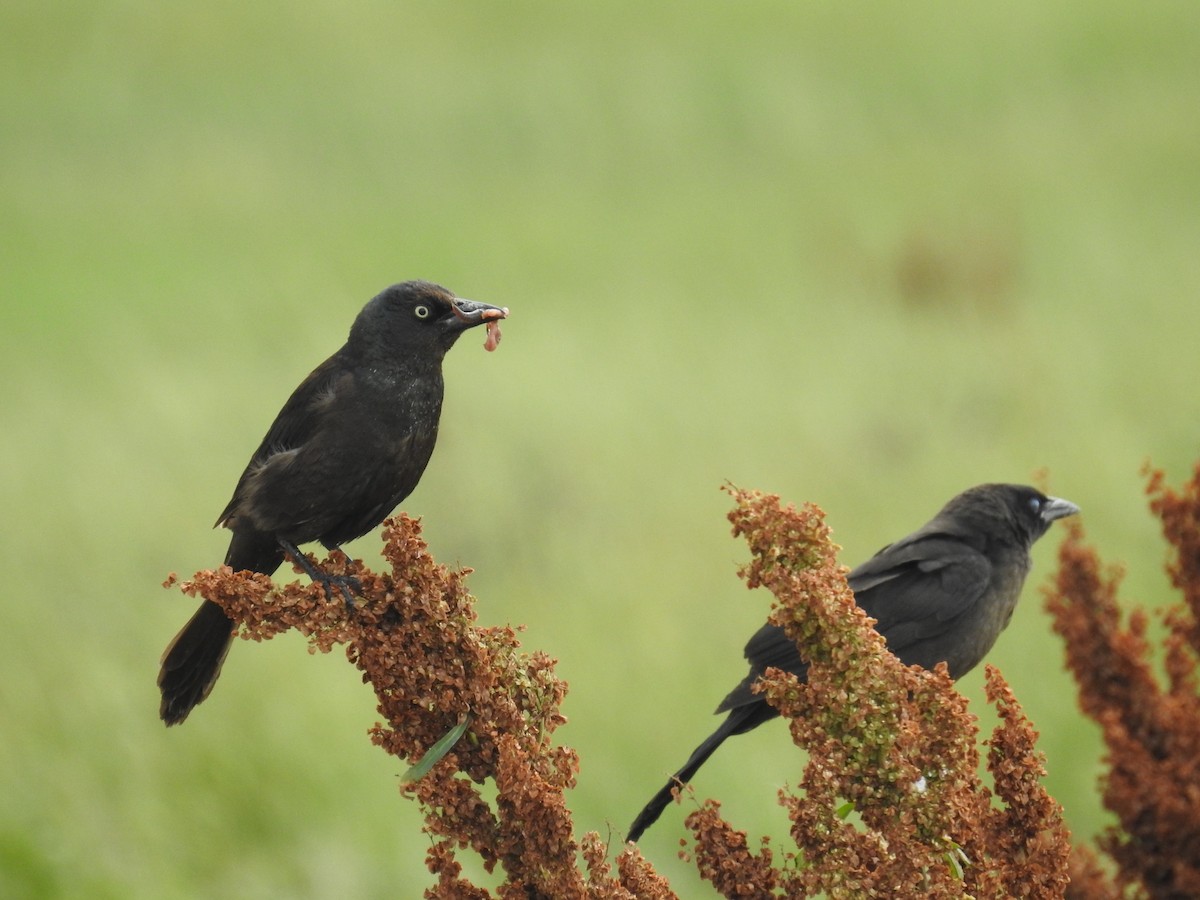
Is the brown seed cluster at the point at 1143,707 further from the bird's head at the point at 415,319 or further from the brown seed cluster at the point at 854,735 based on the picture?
the bird's head at the point at 415,319

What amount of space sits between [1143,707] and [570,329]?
28.5 ft

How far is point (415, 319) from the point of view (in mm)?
3982

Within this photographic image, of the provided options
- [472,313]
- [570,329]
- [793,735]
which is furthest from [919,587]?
[570,329]

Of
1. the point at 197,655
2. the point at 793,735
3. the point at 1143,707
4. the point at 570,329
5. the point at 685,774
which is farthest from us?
the point at 570,329

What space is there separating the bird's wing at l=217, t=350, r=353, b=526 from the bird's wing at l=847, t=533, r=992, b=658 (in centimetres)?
213

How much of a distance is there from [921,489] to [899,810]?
9.24 m

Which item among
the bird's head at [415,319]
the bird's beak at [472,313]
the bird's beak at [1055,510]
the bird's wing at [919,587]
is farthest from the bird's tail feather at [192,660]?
the bird's beak at [1055,510]

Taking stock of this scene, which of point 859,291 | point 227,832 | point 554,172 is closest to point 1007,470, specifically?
point 859,291

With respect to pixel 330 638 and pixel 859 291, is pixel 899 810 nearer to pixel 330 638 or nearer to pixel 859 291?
pixel 330 638

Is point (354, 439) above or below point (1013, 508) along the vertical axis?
below

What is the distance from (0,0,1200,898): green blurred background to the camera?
31.0 ft

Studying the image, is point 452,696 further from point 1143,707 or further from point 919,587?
point 1143,707

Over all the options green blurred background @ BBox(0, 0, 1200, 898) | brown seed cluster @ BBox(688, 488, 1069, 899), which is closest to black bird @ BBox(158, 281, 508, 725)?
brown seed cluster @ BBox(688, 488, 1069, 899)

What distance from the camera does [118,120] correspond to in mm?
15047
